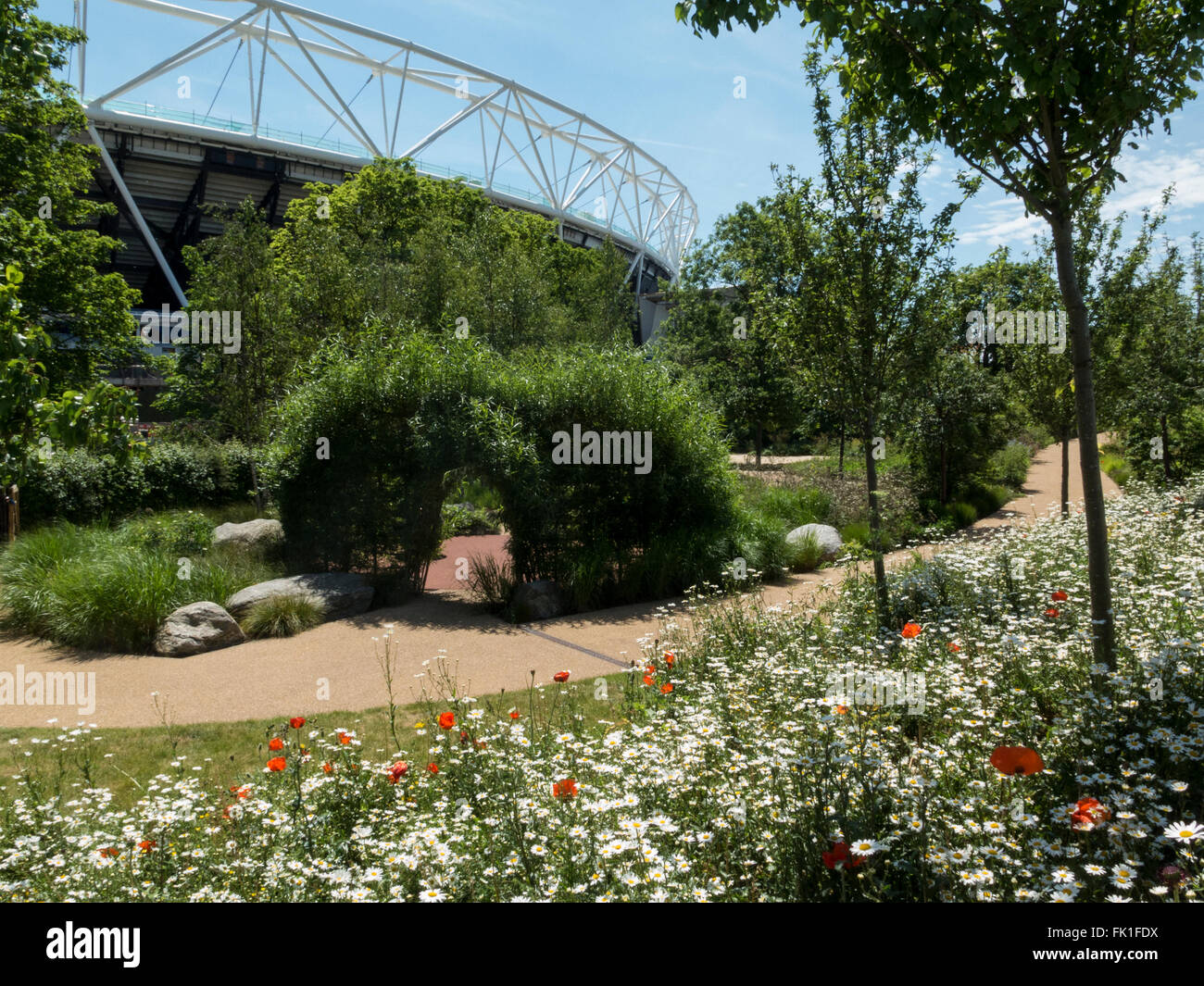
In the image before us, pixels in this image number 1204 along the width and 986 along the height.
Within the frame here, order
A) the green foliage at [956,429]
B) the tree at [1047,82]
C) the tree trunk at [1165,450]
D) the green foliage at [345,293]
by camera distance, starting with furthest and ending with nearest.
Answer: the green foliage at [956,429] → the green foliage at [345,293] → the tree trunk at [1165,450] → the tree at [1047,82]

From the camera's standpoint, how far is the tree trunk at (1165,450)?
15.9 metres

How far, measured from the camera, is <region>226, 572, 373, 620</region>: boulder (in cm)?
945

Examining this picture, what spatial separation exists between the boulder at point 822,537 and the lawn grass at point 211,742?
252 inches

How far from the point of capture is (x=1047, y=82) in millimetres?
4098

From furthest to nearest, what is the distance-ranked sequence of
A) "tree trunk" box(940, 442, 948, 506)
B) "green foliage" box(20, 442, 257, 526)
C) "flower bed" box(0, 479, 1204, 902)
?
"tree trunk" box(940, 442, 948, 506)
"green foliage" box(20, 442, 257, 526)
"flower bed" box(0, 479, 1204, 902)

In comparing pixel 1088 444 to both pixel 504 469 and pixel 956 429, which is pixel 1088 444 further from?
pixel 956 429

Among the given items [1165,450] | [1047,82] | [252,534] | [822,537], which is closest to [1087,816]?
[1047,82]

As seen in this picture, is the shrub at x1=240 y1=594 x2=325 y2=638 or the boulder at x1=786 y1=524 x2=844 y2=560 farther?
the boulder at x1=786 y1=524 x2=844 y2=560

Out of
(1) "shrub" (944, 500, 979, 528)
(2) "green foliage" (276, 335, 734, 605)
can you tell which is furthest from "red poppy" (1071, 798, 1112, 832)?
(1) "shrub" (944, 500, 979, 528)

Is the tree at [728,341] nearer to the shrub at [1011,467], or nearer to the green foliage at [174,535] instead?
the shrub at [1011,467]

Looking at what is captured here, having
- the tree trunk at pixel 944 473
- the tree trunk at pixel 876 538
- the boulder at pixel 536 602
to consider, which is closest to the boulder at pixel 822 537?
the boulder at pixel 536 602

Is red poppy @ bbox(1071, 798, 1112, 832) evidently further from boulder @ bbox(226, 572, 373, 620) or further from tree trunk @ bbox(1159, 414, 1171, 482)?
tree trunk @ bbox(1159, 414, 1171, 482)

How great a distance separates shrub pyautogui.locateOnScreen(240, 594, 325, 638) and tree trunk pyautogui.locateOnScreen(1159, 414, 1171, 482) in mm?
15952

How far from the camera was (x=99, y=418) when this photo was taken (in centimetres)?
438
